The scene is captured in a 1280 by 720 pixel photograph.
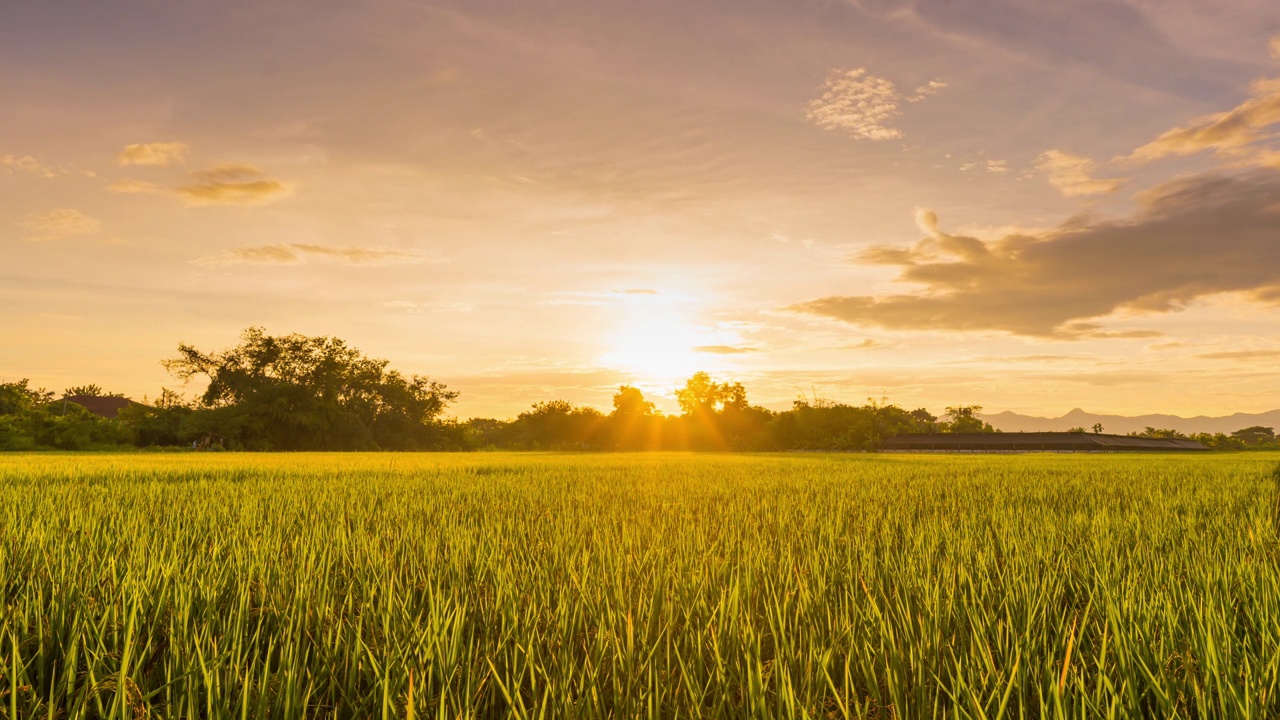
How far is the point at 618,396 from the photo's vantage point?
52875mm

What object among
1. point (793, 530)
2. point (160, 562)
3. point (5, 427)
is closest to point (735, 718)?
point (160, 562)

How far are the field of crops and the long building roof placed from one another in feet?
164

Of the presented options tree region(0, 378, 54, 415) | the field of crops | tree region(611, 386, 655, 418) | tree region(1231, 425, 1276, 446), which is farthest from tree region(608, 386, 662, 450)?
tree region(1231, 425, 1276, 446)

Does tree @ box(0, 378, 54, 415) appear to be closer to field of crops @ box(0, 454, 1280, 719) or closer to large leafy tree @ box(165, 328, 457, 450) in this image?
large leafy tree @ box(165, 328, 457, 450)

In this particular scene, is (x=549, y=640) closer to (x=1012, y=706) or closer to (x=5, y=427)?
(x=1012, y=706)

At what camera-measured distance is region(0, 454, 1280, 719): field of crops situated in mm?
1534

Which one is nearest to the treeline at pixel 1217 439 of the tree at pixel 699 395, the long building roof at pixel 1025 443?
the long building roof at pixel 1025 443

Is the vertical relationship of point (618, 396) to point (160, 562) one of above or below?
above

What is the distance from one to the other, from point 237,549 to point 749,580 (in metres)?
2.26

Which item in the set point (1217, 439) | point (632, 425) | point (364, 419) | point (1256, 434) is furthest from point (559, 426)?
point (1256, 434)

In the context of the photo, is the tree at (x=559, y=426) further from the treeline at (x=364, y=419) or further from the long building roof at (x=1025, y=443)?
the long building roof at (x=1025, y=443)

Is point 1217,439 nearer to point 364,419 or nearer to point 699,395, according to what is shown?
point 699,395

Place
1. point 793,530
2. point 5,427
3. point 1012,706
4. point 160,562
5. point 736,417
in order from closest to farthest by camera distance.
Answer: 1. point 1012,706
2. point 160,562
3. point 793,530
4. point 5,427
5. point 736,417

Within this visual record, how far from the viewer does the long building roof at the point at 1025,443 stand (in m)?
52.8
